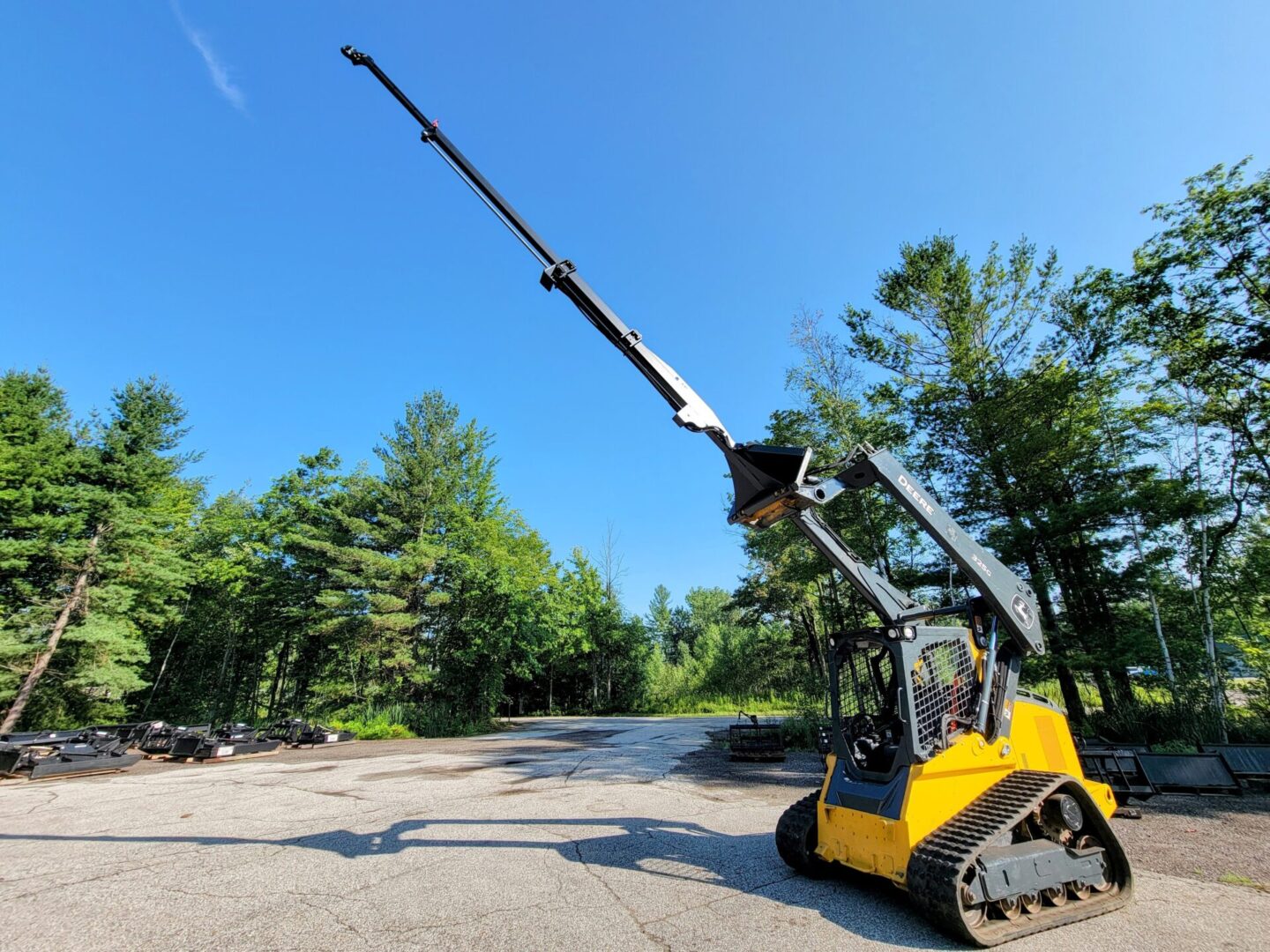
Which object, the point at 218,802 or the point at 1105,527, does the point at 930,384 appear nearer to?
the point at 1105,527

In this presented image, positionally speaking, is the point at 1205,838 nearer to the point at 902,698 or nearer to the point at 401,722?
the point at 902,698

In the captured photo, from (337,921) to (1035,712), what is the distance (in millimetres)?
5373

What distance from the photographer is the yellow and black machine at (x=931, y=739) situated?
323 cm

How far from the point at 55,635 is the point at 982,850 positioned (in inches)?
932

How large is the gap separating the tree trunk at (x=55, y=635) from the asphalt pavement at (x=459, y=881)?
11184 mm

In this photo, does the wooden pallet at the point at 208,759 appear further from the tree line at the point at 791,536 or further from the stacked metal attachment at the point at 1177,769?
the stacked metal attachment at the point at 1177,769

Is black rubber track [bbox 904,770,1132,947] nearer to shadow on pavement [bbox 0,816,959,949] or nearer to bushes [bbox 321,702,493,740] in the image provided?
shadow on pavement [bbox 0,816,959,949]

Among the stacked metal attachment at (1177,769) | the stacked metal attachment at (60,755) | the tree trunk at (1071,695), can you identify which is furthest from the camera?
the tree trunk at (1071,695)

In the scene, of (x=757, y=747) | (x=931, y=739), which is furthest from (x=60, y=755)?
(x=931, y=739)

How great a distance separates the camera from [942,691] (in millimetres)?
3871

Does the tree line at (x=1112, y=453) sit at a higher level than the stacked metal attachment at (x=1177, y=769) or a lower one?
higher

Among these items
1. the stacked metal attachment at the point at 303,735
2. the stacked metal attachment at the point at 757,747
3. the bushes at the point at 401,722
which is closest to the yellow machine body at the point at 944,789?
the stacked metal attachment at the point at 757,747

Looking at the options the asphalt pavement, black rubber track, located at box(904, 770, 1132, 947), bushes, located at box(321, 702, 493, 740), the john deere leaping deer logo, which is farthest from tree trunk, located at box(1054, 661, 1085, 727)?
bushes, located at box(321, 702, 493, 740)

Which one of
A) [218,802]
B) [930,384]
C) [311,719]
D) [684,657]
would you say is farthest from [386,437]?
[684,657]
